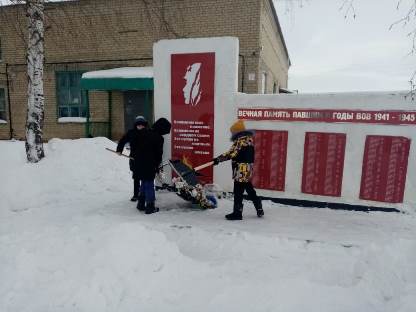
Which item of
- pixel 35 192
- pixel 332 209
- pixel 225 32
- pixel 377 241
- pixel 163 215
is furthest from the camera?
pixel 225 32

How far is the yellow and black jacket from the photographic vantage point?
5324 millimetres

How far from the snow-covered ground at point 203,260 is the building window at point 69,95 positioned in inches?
412

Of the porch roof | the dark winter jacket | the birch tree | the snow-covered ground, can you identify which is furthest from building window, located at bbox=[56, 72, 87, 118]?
the dark winter jacket

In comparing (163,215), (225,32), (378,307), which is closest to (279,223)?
(163,215)

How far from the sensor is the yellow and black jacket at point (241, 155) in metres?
5.32

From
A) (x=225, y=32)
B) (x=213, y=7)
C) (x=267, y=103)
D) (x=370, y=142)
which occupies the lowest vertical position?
(x=370, y=142)

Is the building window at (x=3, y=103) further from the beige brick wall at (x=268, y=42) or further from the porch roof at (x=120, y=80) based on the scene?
the beige brick wall at (x=268, y=42)

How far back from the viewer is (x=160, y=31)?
14117 mm

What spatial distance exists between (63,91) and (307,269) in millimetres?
15107

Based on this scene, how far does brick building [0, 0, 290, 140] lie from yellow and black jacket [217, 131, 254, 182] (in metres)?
8.45

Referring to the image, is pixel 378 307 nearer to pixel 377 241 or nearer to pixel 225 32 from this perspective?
pixel 377 241

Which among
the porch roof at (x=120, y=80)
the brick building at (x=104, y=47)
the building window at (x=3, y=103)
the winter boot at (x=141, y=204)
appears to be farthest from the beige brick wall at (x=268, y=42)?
the building window at (x=3, y=103)

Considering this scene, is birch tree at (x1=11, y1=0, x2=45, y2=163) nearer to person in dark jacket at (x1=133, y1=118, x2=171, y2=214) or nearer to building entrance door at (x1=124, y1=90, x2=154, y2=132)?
person in dark jacket at (x1=133, y1=118, x2=171, y2=214)

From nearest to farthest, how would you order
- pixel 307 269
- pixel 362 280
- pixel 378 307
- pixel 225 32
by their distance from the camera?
pixel 378 307 → pixel 362 280 → pixel 307 269 → pixel 225 32
